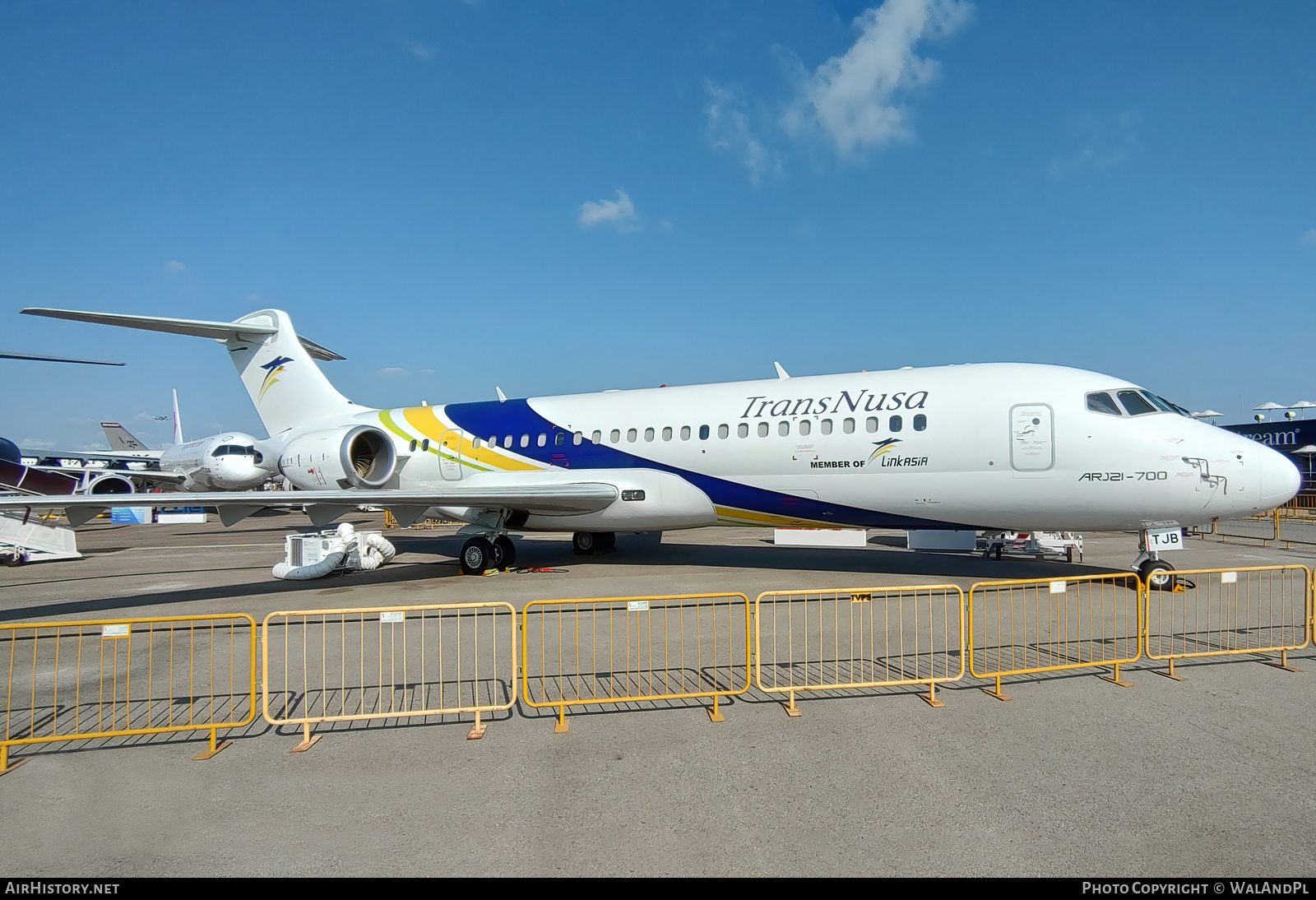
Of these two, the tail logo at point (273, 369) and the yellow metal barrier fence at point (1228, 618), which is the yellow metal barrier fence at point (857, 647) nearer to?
the yellow metal barrier fence at point (1228, 618)

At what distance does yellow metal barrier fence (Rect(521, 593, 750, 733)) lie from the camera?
5.80 meters

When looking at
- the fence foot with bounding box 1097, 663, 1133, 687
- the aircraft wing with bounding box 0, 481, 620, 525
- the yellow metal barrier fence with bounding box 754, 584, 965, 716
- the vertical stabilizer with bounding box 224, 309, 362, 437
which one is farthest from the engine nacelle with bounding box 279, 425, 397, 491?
the fence foot with bounding box 1097, 663, 1133, 687

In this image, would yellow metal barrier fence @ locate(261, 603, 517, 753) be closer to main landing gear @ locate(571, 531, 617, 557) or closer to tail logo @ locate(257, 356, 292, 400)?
main landing gear @ locate(571, 531, 617, 557)

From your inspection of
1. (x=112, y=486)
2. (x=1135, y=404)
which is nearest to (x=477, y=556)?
(x=1135, y=404)

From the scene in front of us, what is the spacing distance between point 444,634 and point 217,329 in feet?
37.1

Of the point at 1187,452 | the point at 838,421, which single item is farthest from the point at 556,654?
the point at 1187,452

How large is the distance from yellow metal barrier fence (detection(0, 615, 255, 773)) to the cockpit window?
10909 mm

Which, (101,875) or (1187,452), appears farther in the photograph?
(1187,452)

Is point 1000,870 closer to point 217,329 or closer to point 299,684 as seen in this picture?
point 299,684

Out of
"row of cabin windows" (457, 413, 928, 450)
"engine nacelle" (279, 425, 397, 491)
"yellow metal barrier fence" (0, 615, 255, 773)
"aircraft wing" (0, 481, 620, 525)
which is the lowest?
"yellow metal barrier fence" (0, 615, 255, 773)

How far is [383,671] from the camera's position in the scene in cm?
669

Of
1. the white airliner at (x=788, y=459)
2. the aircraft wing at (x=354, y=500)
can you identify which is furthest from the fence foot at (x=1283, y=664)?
the aircraft wing at (x=354, y=500)

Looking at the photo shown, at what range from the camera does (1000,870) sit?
10.9 feet

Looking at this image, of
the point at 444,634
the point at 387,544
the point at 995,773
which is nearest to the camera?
the point at 995,773
